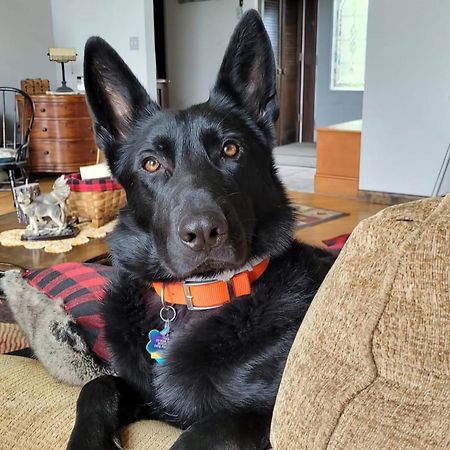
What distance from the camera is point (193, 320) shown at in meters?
1.00

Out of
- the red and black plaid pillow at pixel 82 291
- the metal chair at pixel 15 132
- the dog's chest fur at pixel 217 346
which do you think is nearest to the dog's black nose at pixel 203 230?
the dog's chest fur at pixel 217 346

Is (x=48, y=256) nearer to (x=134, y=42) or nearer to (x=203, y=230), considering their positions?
(x=203, y=230)

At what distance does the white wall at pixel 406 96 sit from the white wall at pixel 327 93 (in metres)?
4.42

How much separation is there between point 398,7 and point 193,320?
3939mm

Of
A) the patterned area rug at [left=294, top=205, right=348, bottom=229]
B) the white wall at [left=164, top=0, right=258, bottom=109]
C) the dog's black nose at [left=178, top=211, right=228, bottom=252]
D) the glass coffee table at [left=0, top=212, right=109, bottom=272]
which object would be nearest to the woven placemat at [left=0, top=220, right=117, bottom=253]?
the glass coffee table at [left=0, top=212, right=109, bottom=272]

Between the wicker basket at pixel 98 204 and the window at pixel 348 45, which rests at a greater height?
the window at pixel 348 45

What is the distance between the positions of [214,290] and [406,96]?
12.5 ft

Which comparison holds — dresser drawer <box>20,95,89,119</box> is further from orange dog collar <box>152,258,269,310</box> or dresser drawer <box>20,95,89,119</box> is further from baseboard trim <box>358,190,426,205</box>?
orange dog collar <box>152,258,269,310</box>

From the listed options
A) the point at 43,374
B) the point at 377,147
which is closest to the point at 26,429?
the point at 43,374

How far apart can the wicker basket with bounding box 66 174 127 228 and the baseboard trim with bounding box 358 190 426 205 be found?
8.96ft

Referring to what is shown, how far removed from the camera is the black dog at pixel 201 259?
892mm

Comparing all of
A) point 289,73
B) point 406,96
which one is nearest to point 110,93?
point 406,96

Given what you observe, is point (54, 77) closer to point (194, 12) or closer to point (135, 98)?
point (194, 12)

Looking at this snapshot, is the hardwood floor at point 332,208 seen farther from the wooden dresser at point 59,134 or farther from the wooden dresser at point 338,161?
the wooden dresser at point 59,134
